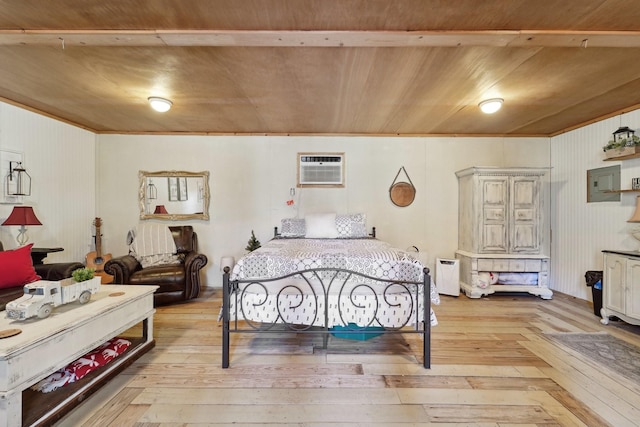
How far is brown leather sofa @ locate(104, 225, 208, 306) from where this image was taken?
340 centimetres

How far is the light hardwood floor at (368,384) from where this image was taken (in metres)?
1.67

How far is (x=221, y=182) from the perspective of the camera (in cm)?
458

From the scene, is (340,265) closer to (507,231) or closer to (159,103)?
(159,103)

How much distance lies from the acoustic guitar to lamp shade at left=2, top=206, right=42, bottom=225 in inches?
42.9

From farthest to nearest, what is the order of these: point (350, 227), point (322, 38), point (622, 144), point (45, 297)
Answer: point (350, 227)
point (622, 144)
point (322, 38)
point (45, 297)

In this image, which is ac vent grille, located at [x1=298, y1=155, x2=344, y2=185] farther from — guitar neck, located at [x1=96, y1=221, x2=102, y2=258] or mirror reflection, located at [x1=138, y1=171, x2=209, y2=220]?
guitar neck, located at [x1=96, y1=221, x2=102, y2=258]

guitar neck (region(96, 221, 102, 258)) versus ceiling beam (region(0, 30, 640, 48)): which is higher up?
ceiling beam (region(0, 30, 640, 48))

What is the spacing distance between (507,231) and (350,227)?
234cm

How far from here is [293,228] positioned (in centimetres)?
409

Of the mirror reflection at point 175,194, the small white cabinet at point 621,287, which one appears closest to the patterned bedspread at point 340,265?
the small white cabinet at point 621,287

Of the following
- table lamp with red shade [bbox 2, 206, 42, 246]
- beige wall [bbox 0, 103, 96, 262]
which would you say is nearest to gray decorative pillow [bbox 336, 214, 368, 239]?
table lamp with red shade [bbox 2, 206, 42, 246]

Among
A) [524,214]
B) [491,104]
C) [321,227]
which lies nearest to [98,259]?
[321,227]

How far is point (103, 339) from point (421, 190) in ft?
14.3

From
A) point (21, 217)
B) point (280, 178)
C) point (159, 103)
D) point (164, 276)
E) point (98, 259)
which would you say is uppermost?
point (159, 103)
